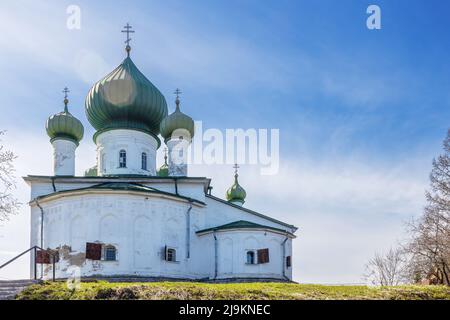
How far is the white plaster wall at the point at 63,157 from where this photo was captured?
112 ft

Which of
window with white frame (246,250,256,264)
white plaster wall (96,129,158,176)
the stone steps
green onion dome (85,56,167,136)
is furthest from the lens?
green onion dome (85,56,167,136)

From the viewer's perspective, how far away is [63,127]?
113 feet

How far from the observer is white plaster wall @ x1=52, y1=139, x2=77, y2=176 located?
34125mm

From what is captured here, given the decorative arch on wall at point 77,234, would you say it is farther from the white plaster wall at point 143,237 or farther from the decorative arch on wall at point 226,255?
the decorative arch on wall at point 226,255

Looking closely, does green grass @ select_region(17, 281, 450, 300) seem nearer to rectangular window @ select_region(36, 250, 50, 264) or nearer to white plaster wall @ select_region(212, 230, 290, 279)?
rectangular window @ select_region(36, 250, 50, 264)

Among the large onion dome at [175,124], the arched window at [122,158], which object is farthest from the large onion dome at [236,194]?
the arched window at [122,158]

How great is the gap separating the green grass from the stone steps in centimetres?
41

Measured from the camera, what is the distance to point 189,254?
30.5 meters

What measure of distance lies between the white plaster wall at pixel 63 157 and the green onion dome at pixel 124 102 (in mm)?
2140

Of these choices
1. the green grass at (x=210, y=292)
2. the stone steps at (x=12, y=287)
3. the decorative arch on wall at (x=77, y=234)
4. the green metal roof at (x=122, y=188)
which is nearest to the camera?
the green grass at (x=210, y=292)

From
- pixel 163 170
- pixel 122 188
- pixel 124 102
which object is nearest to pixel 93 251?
pixel 122 188

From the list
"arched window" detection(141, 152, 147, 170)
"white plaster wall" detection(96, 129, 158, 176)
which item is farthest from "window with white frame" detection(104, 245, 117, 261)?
"arched window" detection(141, 152, 147, 170)
